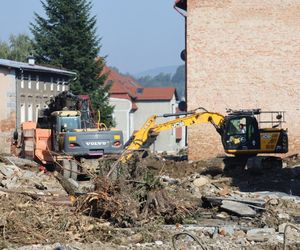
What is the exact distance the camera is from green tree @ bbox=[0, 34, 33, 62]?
7369 cm

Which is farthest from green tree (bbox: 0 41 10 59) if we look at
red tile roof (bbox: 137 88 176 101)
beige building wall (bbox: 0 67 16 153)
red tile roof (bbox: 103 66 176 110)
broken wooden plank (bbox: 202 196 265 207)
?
broken wooden plank (bbox: 202 196 265 207)

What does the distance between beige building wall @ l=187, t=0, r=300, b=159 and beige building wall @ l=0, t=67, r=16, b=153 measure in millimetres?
12464

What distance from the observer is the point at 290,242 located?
1311 cm

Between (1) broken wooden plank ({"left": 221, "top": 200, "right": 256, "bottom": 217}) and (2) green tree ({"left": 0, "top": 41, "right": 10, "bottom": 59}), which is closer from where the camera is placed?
(1) broken wooden plank ({"left": 221, "top": 200, "right": 256, "bottom": 217})

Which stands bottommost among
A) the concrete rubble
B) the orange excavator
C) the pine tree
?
the concrete rubble

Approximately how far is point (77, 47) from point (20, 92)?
11133 millimetres

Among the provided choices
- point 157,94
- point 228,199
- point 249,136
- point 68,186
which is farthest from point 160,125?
point 157,94

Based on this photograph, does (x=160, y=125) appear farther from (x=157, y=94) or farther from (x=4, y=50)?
(x=4, y=50)

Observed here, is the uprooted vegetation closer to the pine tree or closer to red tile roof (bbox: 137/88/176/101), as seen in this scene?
the pine tree

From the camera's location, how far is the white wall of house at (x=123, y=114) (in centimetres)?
6384

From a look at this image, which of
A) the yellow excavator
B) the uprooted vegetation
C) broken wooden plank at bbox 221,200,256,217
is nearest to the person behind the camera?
the uprooted vegetation

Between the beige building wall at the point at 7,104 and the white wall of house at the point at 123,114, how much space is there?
23708 mm

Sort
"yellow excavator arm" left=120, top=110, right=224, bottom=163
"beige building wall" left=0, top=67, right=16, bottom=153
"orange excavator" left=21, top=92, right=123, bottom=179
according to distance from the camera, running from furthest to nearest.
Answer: "beige building wall" left=0, top=67, right=16, bottom=153
"yellow excavator arm" left=120, top=110, right=224, bottom=163
"orange excavator" left=21, top=92, right=123, bottom=179

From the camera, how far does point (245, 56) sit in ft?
105
